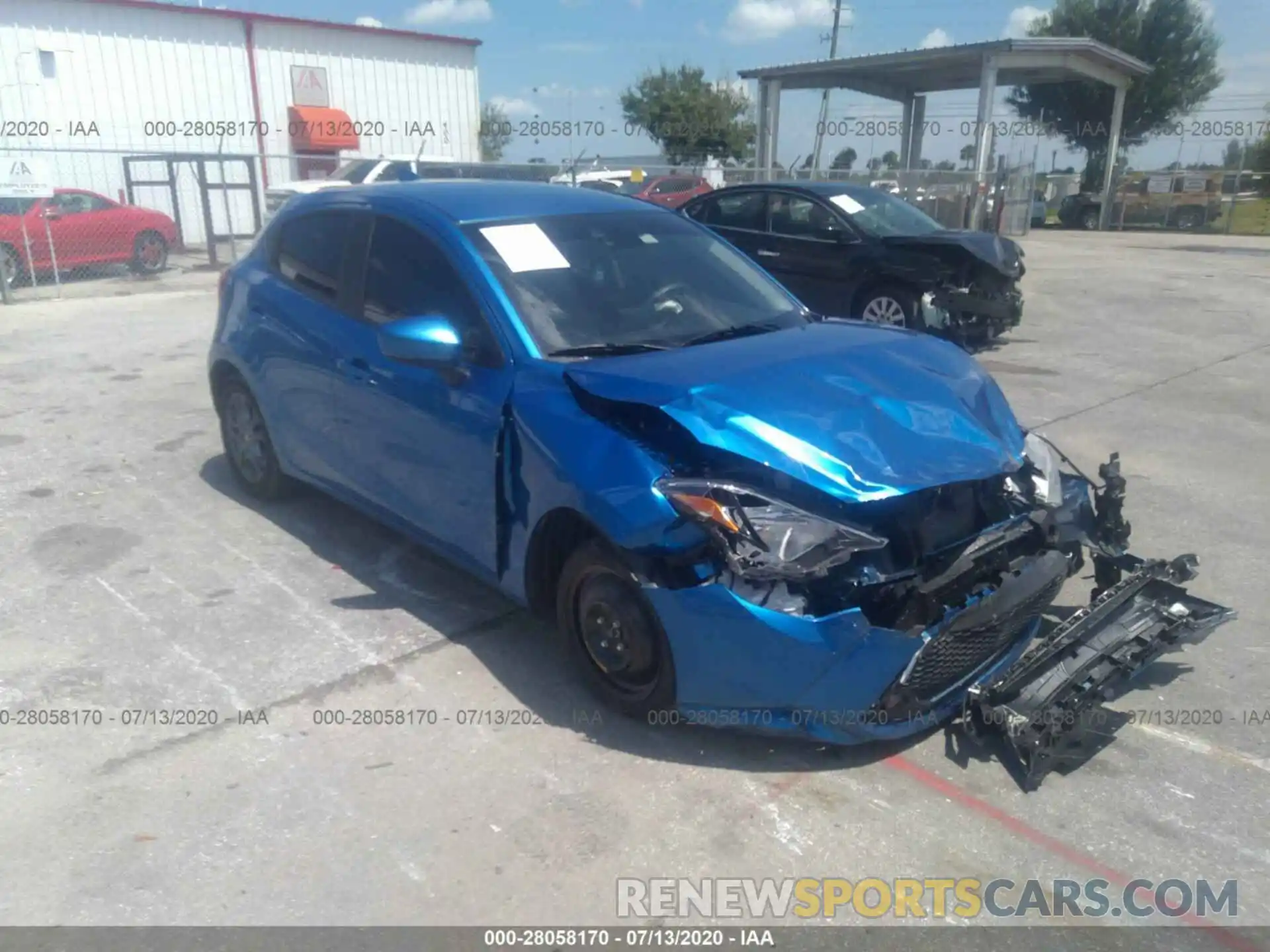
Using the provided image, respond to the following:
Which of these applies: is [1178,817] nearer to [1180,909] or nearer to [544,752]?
[1180,909]

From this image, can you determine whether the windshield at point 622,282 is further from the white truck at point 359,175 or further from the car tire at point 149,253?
the white truck at point 359,175

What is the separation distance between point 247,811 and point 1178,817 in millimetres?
2812

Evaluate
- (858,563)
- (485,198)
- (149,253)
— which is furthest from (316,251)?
(149,253)

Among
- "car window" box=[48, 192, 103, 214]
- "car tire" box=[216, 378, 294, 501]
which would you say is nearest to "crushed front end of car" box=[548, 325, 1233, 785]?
"car tire" box=[216, 378, 294, 501]

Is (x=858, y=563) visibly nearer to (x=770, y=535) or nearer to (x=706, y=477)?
(x=770, y=535)

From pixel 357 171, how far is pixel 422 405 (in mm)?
16768

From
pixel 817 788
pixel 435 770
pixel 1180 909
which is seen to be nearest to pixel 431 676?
pixel 435 770

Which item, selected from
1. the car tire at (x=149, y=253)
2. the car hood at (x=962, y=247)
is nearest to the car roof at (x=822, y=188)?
the car hood at (x=962, y=247)

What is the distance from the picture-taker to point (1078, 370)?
372 inches

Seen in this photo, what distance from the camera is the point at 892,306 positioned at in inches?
389

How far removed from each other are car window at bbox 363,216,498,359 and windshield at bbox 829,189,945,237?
22.0ft

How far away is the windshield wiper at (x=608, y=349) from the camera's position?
3.68 metres

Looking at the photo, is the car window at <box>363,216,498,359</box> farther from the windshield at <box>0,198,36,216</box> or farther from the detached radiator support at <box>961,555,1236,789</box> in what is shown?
the windshield at <box>0,198,36,216</box>

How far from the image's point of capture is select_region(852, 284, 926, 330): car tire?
383 inches
